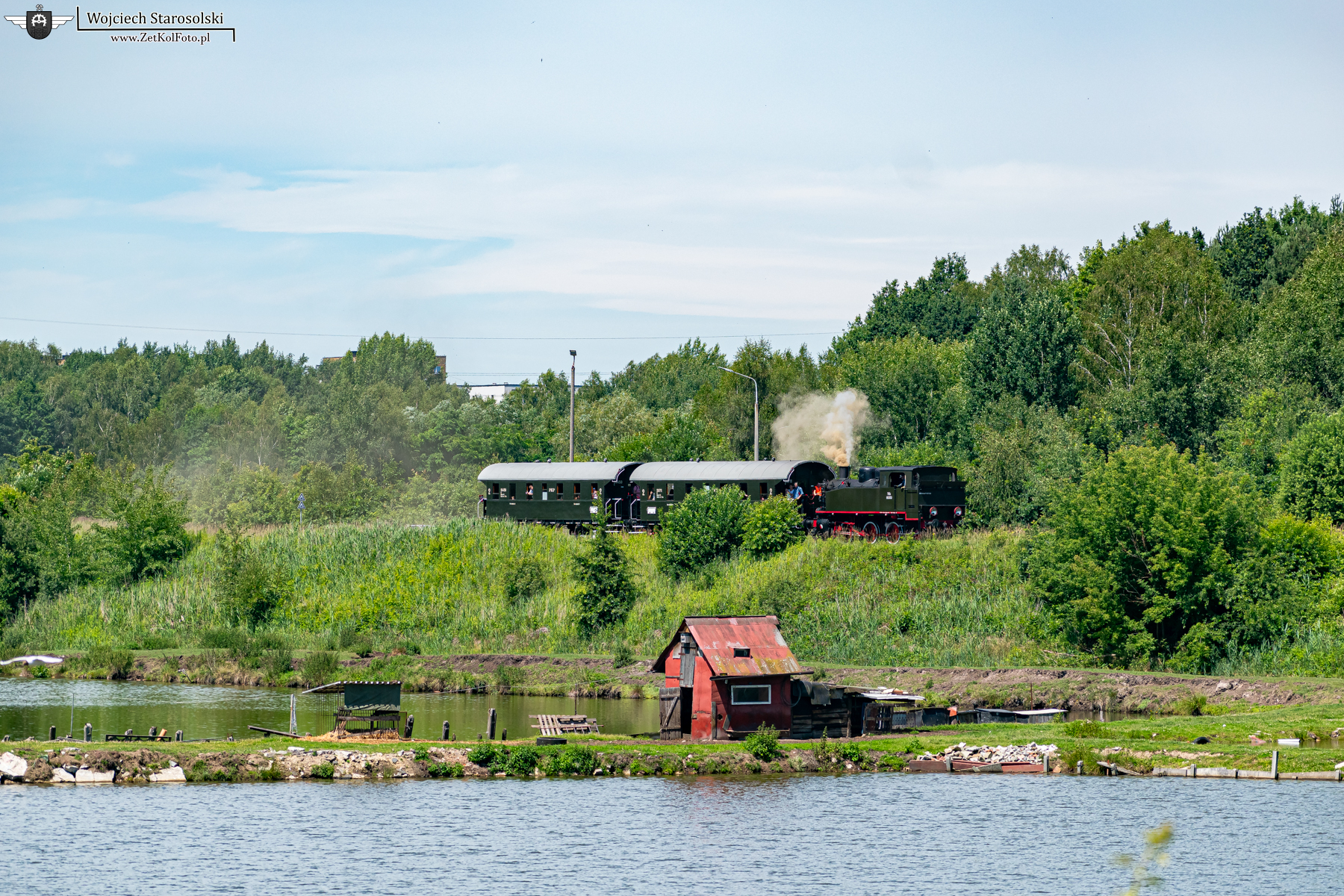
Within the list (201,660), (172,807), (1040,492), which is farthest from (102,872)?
(1040,492)

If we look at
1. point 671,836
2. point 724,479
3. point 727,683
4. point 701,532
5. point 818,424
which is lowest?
point 671,836

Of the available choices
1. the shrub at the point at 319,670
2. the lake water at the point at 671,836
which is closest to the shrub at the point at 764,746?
the lake water at the point at 671,836

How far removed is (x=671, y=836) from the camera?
114 ft

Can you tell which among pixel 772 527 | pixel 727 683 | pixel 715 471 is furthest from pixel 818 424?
pixel 727 683

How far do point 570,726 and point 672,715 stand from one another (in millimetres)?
3820

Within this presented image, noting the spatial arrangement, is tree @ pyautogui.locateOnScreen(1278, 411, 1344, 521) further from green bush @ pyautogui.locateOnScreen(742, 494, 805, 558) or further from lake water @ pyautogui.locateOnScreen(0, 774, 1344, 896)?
lake water @ pyautogui.locateOnScreen(0, 774, 1344, 896)

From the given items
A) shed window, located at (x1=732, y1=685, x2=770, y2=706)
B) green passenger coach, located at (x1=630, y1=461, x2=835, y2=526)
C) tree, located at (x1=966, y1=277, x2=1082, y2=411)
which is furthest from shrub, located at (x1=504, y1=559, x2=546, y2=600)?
tree, located at (x1=966, y1=277, x2=1082, y2=411)

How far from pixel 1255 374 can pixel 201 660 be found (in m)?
61.0

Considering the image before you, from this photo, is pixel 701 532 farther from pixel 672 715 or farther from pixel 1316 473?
pixel 1316 473

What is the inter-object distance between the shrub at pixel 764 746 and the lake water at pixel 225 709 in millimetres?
7256

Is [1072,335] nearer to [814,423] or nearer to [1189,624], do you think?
[814,423]

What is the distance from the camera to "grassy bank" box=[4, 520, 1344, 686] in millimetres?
59125

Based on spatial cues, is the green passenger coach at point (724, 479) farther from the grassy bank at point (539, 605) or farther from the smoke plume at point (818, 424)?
the smoke plume at point (818, 424)

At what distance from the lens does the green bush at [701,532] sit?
68.4 meters
